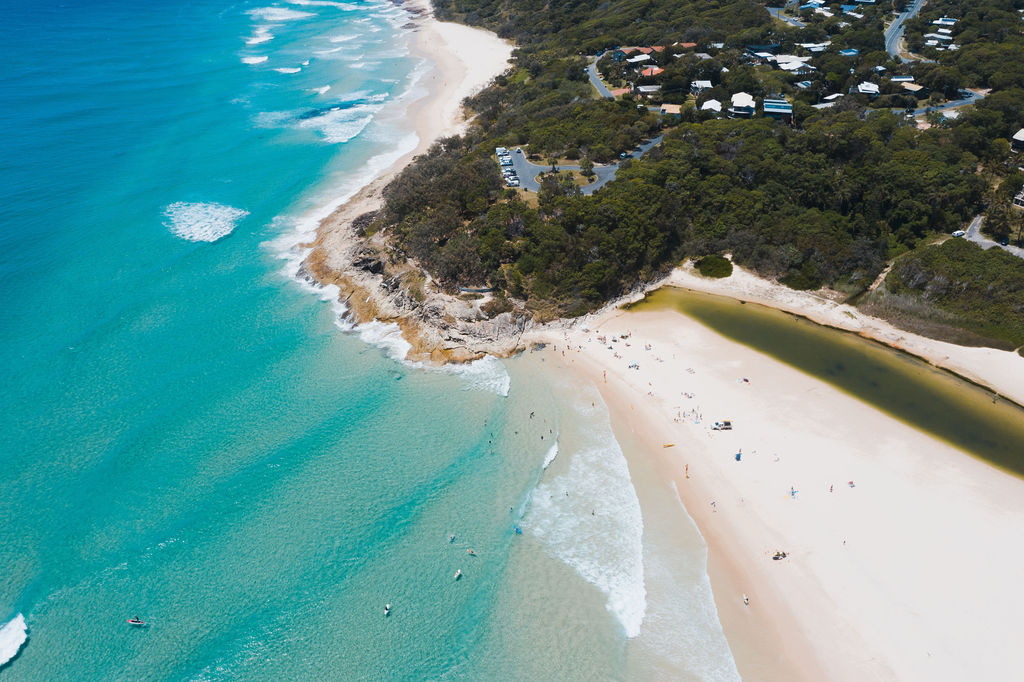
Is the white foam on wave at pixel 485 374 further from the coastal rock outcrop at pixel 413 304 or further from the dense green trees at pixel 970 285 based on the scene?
the dense green trees at pixel 970 285

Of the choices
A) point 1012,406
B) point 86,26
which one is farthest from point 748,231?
point 86,26

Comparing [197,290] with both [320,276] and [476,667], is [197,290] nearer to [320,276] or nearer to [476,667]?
[320,276]

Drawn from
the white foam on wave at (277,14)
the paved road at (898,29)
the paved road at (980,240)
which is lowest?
the paved road at (980,240)

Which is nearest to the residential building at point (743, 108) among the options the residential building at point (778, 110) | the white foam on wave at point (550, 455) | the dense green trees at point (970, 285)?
the residential building at point (778, 110)

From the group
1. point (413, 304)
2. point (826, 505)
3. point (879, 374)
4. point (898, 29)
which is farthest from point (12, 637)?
point (898, 29)

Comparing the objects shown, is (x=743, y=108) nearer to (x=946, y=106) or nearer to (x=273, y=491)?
(x=946, y=106)
